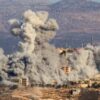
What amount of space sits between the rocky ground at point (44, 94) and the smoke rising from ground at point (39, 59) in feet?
11.6

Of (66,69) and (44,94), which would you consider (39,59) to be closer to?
(66,69)

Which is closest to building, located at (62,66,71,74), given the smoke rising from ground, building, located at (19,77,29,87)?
the smoke rising from ground

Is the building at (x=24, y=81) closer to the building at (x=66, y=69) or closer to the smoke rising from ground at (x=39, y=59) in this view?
the smoke rising from ground at (x=39, y=59)

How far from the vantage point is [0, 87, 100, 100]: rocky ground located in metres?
80.5

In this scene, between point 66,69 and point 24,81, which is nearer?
point 24,81

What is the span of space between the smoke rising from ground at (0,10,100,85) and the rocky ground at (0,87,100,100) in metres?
3.54

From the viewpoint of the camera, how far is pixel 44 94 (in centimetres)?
8338

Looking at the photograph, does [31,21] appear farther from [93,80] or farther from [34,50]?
[93,80]

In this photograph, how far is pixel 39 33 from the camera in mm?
91562

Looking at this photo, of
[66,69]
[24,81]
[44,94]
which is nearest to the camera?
[44,94]

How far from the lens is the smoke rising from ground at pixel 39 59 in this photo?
89.1 meters

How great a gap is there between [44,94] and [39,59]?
10.3 metres

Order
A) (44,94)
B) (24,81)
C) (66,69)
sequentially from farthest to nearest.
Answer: (66,69), (24,81), (44,94)

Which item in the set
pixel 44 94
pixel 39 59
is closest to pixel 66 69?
pixel 39 59
